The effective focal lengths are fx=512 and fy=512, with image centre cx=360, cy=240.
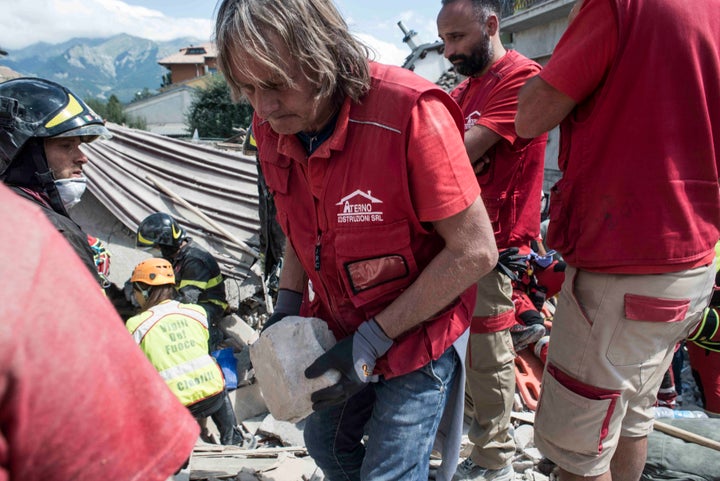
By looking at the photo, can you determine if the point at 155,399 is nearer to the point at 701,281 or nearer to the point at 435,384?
the point at 435,384

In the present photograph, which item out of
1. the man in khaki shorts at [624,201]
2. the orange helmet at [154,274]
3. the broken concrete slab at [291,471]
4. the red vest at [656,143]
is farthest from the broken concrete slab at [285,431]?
the red vest at [656,143]

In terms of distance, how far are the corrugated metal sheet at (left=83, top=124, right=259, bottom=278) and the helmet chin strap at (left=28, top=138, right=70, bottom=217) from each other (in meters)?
4.08

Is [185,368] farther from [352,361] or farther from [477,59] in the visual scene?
[477,59]

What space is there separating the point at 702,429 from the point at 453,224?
7.60 ft

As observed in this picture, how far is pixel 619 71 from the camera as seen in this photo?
1.69 metres

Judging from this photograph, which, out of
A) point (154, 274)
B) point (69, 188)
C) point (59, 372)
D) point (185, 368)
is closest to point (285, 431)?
point (185, 368)

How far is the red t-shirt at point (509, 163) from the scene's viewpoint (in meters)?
2.64

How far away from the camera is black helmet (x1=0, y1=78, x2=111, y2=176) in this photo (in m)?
2.16

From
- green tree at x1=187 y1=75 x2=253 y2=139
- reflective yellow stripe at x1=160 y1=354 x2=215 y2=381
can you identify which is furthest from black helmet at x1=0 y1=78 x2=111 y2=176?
green tree at x1=187 y1=75 x2=253 y2=139

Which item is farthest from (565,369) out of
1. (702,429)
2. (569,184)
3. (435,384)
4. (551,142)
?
(551,142)

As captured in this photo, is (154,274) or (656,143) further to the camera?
(154,274)

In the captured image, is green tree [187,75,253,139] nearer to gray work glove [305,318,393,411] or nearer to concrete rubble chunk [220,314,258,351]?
concrete rubble chunk [220,314,258,351]

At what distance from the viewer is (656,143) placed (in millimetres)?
1670

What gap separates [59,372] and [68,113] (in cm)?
199
